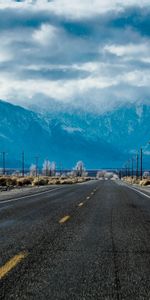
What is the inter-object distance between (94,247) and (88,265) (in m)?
1.91

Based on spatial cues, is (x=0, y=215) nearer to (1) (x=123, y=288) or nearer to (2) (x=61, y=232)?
(2) (x=61, y=232)

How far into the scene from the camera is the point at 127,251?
10.0 m

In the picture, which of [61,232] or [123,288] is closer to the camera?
[123,288]

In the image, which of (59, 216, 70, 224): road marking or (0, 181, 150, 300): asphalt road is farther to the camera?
(59, 216, 70, 224): road marking

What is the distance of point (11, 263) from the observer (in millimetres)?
8531

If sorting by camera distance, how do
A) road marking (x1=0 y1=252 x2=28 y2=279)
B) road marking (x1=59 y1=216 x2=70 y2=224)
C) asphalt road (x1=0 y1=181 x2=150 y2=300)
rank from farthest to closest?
1. road marking (x1=59 y1=216 x2=70 y2=224)
2. road marking (x1=0 y1=252 x2=28 y2=279)
3. asphalt road (x1=0 y1=181 x2=150 y2=300)

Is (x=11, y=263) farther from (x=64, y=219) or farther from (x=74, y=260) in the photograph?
(x=64, y=219)

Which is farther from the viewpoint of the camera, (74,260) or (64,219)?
(64,219)

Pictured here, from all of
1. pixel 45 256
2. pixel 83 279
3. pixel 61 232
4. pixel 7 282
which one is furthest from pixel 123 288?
pixel 61 232

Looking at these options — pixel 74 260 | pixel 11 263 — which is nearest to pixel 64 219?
pixel 74 260

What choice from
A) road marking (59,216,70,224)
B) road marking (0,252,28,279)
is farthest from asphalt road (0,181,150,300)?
road marking (59,216,70,224)

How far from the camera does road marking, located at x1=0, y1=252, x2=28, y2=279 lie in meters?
7.84

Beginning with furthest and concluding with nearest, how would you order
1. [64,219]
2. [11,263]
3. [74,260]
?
[64,219] < [74,260] < [11,263]

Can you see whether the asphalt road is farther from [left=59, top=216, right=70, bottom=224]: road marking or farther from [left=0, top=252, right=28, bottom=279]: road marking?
[left=59, top=216, right=70, bottom=224]: road marking
